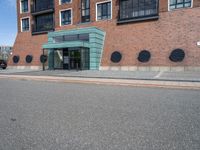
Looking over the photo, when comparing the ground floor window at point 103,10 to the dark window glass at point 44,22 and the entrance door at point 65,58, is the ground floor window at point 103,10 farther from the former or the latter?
the dark window glass at point 44,22

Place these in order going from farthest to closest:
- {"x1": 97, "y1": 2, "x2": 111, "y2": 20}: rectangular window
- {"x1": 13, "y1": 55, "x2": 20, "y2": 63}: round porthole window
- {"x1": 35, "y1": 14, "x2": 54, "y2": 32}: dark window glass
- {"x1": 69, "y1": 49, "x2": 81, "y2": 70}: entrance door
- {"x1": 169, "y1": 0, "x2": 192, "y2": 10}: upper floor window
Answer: {"x1": 13, "y1": 55, "x2": 20, "y2": 63}: round porthole window → {"x1": 35, "y1": 14, "x2": 54, "y2": 32}: dark window glass → {"x1": 97, "y1": 2, "x2": 111, "y2": 20}: rectangular window → {"x1": 69, "y1": 49, "x2": 81, "y2": 70}: entrance door → {"x1": 169, "y1": 0, "x2": 192, "y2": 10}: upper floor window

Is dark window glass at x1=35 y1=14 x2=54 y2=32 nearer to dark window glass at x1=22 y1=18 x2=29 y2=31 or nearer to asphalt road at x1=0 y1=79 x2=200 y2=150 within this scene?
dark window glass at x1=22 y1=18 x2=29 y2=31

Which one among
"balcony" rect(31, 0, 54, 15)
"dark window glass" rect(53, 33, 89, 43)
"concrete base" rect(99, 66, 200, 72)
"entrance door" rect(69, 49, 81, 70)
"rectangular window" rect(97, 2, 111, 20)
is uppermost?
"balcony" rect(31, 0, 54, 15)

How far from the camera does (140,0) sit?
85.8ft

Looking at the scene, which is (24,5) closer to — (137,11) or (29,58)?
(29,58)

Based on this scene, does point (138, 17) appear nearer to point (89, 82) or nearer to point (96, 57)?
point (96, 57)

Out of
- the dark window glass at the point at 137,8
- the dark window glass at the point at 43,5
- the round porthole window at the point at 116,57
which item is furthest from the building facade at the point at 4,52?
the dark window glass at the point at 137,8

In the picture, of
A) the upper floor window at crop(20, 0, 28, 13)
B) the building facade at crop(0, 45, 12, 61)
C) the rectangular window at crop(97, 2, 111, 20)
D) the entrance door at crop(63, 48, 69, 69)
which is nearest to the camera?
the entrance door at crop(63, 48, 69, 69)

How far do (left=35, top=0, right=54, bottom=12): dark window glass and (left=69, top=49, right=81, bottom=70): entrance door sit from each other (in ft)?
41.4

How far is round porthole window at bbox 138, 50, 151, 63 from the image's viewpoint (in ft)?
78.3

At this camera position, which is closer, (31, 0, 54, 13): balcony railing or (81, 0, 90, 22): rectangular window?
(81, 0, 90, 22): rectangular window

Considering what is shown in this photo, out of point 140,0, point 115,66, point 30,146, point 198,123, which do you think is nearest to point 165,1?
point 140,0

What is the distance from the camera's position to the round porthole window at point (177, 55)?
21.9 meters

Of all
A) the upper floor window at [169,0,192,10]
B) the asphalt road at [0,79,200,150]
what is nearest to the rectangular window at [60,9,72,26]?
the upper floor window at [169,0,192,10]
